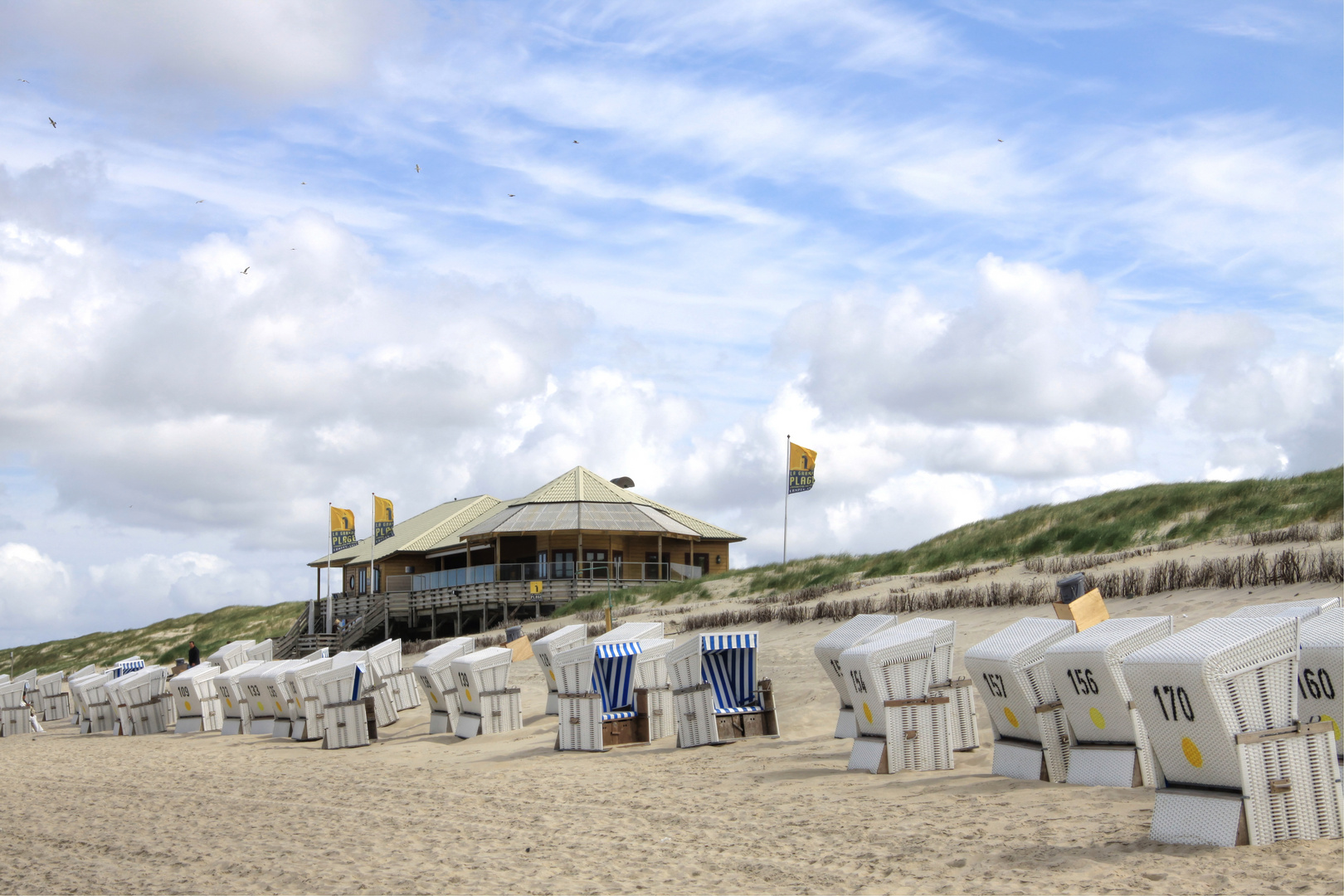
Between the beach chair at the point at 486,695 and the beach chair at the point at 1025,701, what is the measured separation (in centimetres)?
815

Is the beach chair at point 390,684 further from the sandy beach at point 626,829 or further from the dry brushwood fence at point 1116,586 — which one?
the dry brushwood fence at point 1116,586

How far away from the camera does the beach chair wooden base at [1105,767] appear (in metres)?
7.41

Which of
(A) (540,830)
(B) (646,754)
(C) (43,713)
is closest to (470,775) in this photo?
(B) (646,754)

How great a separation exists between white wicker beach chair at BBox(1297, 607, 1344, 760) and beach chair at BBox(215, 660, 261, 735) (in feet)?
55.6

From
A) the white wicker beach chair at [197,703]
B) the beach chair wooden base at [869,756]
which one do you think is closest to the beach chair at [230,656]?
the white wicker beach chair at [197,703]

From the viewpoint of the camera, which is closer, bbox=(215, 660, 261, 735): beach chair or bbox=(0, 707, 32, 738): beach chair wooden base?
bbox=(215, 660, 261, 735): beach chair

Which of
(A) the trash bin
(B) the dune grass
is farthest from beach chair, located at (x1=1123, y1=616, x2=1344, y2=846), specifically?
(B) the dune grass

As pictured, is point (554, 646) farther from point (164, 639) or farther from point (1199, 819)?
point (164, 639)

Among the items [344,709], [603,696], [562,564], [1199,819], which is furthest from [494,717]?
[562,564]

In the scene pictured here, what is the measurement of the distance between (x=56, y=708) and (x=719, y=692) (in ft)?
77.5

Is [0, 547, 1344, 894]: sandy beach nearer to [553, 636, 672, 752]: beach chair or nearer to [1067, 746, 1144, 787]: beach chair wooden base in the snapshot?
[1067, 746, 1144, 787]: beach chair wooden base

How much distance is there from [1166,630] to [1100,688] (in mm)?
604

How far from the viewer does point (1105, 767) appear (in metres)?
7.55

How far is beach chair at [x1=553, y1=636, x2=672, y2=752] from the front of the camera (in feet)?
42.0
